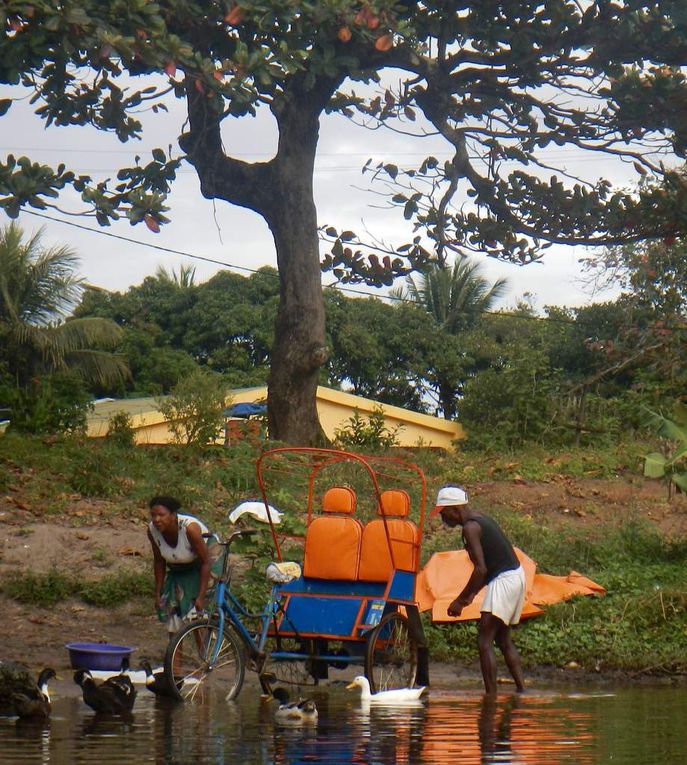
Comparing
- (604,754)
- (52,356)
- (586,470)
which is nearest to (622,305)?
(586,470)

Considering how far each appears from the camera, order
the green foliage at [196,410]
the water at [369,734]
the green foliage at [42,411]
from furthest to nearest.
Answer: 1. the green foliage at [42,411]
2. the green foliage at [196,410]
3. the water at [369,734]

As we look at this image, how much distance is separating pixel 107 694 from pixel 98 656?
776mm

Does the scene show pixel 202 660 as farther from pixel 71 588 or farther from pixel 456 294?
pixel 456 294

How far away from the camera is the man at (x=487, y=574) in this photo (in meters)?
10.1

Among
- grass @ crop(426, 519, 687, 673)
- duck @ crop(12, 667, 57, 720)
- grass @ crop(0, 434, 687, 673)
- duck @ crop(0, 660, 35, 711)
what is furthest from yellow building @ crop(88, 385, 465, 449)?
duck @ crop(12, 667, 57, 720)

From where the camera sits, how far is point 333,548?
10.8 metres

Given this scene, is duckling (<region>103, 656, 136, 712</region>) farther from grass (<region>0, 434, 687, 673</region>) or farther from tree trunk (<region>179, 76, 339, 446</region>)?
tree trunk (<region>179, 76, 339, 446</region>)

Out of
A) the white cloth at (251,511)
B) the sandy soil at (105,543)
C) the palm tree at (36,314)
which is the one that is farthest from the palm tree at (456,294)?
the white cloth at (251,511)

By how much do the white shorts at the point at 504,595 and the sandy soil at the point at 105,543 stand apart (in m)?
1.64

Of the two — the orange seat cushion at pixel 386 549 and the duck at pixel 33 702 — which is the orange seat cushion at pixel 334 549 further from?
the duck at pixel 33 702

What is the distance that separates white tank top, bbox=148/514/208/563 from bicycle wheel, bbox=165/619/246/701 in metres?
0.77

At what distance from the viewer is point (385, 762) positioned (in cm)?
636

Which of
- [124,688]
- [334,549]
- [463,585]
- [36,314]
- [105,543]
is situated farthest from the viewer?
[36,314]

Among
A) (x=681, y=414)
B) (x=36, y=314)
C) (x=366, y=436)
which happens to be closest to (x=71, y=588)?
(x=681, y=414)
